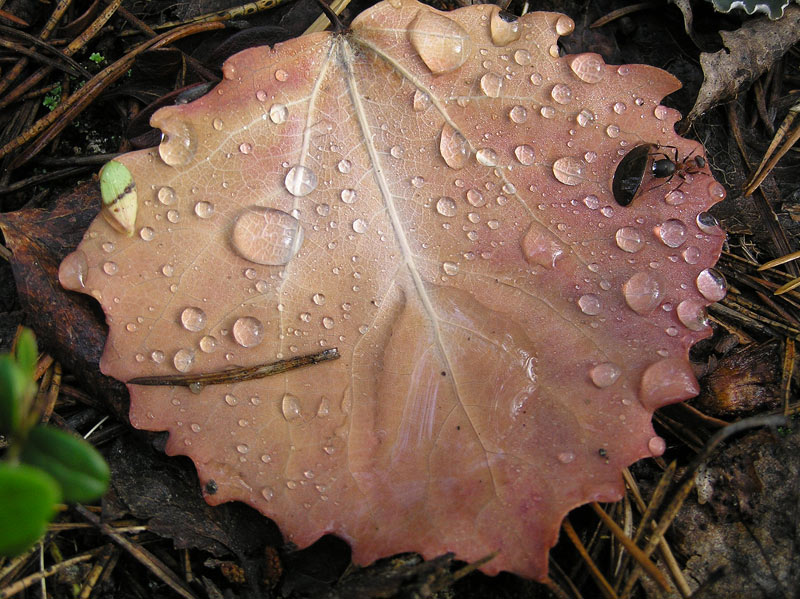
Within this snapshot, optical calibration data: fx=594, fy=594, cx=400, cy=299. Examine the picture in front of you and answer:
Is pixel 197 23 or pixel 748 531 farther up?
pixel 197 23

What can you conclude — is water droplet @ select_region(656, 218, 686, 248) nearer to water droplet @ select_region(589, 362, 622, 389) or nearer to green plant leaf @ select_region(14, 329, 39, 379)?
water droplet @ select_region(589, 362, 622, 389)

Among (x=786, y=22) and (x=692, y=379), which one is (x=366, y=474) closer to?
(x=692, y=379)

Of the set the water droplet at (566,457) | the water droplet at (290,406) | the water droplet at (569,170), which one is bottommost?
the water droplet at (566,457)

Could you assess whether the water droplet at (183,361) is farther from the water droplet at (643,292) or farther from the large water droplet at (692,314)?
the large water droplet at (692,314)

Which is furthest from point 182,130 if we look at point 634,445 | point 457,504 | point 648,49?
point 648,49

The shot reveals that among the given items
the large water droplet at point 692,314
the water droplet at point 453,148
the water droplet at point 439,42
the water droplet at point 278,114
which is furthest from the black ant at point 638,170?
the water droplet at point 278,114

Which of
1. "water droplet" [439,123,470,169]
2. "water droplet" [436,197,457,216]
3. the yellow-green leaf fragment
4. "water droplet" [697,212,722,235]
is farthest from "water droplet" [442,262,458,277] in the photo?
the yellow-green leaf fragment

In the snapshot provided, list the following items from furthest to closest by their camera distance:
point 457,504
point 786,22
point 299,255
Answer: point 786,22 → point 299,255 → point 457,504

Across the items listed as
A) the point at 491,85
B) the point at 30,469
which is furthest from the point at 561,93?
the point at 30,469
